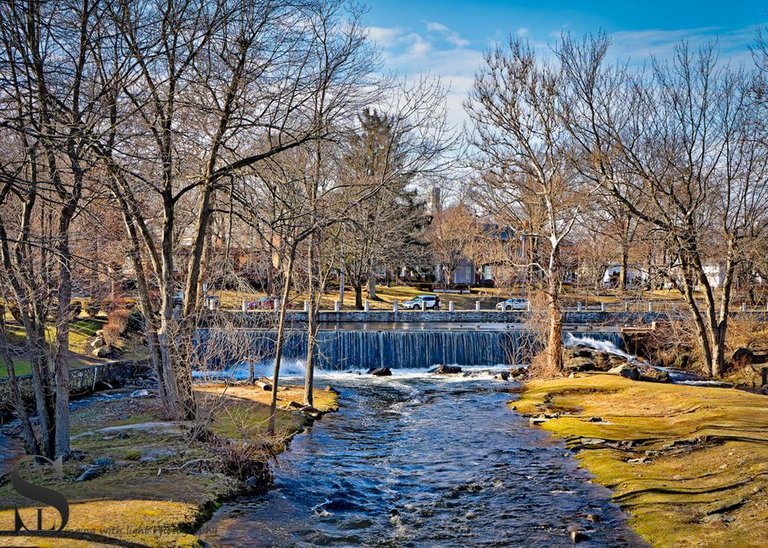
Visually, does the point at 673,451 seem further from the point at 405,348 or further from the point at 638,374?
the point at 405,348

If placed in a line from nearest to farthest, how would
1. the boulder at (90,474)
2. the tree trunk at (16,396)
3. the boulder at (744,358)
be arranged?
the boulder at (90,474) < the tree trunk at (16,396) < the boulder at (744,358)

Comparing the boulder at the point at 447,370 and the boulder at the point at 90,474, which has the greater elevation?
the boulder at the point at 90,474

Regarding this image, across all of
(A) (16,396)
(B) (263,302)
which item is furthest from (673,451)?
(A) (16,396)

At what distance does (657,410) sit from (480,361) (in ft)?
38.5

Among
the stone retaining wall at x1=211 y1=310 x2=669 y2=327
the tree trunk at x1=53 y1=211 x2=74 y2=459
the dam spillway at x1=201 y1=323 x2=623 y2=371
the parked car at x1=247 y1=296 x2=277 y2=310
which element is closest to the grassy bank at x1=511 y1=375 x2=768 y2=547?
the parked car at x1=247 y1=296 x2=277 y2=310

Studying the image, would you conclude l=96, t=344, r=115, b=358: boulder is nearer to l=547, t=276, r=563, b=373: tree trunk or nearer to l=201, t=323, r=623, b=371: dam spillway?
l=201, t=323, r=623, b=371: dam spillway

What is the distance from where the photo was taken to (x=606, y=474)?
11.1m

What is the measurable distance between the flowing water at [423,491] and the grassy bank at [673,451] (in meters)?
0.50

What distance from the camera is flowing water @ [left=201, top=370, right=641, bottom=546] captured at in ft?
28.7

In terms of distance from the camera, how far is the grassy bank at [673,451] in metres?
8.52

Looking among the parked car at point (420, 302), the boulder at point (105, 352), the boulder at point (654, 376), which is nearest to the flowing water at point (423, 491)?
the boulder at point (654, 376)

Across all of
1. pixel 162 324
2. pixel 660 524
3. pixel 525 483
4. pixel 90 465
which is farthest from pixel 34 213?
pixel 660 524

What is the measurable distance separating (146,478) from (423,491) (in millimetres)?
4075

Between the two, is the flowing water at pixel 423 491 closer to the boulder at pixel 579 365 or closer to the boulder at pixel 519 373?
the boulder at pixel 519 373
